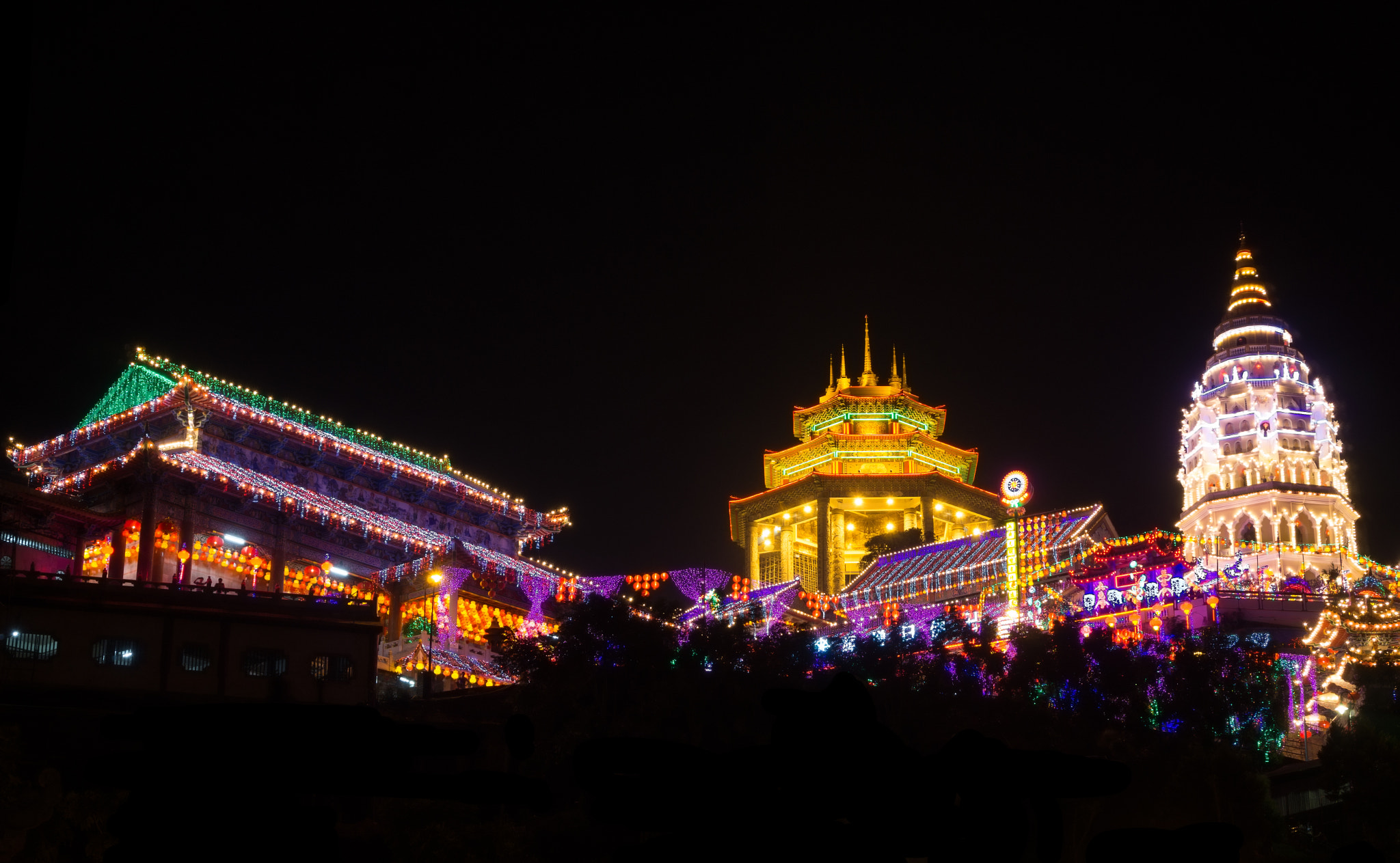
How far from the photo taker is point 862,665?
1718 inches

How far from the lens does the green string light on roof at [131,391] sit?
2386 inches

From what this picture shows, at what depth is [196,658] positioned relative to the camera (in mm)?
42719

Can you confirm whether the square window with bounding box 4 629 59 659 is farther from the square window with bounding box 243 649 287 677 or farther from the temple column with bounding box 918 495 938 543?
the temple column with bounding box 918 495 938 543

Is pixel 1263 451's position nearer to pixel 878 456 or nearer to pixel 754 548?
pixel 878 456

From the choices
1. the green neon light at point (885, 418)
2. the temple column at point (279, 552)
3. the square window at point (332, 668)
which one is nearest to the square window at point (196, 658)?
the square window at point (332, 668)

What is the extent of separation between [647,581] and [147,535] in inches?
822

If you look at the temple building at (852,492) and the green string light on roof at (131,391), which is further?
the temple building at (852,492)

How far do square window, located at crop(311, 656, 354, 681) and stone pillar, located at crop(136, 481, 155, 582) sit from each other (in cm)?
965

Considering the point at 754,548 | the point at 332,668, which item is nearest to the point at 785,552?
the point at 754,548

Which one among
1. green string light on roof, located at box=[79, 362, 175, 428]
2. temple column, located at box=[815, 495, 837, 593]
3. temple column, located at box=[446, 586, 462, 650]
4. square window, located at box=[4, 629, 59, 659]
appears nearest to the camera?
square window, located at box=[4, 629, 59, 659]

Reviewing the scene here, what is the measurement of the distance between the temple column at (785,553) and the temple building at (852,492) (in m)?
0.07

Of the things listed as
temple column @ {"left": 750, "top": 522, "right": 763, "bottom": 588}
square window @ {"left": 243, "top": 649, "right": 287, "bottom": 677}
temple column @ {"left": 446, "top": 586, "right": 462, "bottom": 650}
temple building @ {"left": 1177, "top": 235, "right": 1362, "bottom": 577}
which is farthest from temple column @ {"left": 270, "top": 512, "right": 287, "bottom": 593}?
temple building @ {"left": 1177, "top": 235, "right": 1362, "bottom": 577}

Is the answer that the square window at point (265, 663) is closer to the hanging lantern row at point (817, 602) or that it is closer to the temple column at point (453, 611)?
the temple column at point (453, 611)

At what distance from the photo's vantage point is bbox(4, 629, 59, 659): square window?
40000 millimetres
